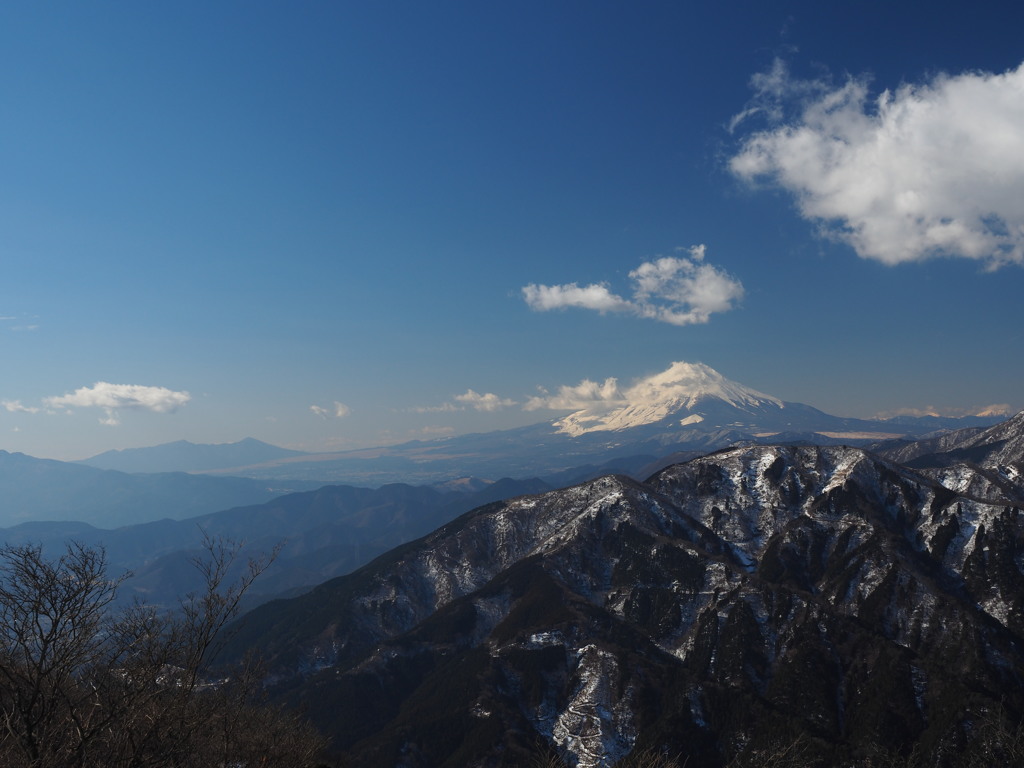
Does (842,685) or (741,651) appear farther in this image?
(741,651)

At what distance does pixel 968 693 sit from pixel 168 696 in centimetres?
18234

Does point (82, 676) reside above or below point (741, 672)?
above

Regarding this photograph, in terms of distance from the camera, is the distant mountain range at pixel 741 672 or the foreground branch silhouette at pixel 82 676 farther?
the distant mountain range at pixel 741 672

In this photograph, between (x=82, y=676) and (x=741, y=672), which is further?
(x=741, y=672)

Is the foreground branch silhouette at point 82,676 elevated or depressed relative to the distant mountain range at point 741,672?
elevated

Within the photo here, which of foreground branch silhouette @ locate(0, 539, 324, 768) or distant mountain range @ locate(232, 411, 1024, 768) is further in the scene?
distant mountain range @ locate(232, 411, 1024, 768)

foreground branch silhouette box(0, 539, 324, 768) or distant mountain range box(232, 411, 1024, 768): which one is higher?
foreground branch silhouette box(0, 539, 324, 768)

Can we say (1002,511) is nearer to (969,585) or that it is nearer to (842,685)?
(969,585)

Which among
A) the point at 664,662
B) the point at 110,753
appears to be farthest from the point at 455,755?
the point at 110,753

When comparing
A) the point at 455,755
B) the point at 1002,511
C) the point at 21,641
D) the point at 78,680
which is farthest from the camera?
the point at 1002,511

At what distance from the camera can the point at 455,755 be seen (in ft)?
470

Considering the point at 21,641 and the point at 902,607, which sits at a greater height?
the point at 21,641

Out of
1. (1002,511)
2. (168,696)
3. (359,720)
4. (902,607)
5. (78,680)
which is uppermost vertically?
(78,680)

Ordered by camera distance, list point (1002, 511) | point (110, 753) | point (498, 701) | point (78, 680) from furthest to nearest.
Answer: point (1002, 511), point (498, 701), point (78, 680), point (110, 753)
